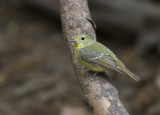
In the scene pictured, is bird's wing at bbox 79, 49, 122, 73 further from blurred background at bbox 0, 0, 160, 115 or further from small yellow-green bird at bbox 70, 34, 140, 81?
blurred background at bbox 0, 0, 160, 115

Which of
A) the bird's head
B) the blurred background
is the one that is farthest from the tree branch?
the blurred background

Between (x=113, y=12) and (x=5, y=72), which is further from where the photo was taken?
(x=113, y=12)

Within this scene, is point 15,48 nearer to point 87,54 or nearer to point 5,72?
point 5,72

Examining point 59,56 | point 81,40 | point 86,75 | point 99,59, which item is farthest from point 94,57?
point 59,56

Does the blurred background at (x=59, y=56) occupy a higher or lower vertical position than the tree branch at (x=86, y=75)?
lower

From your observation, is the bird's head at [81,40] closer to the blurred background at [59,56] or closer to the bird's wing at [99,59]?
the bird's wing at [99,59]

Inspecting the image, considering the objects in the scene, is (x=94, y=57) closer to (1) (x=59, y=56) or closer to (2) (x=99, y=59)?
(2) (x=99, y=59)

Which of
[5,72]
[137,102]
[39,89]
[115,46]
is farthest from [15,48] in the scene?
[137,102]

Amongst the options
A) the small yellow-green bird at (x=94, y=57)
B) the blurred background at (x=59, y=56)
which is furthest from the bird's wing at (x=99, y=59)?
the blurred background at (x=59, y=56)
